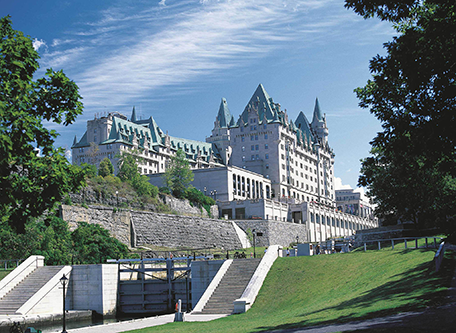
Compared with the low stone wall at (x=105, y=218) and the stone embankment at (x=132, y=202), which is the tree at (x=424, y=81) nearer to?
the low stone wall at (x=105, y=218)

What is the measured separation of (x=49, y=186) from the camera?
20391 millimetres

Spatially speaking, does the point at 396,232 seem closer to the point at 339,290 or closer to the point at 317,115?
the point at 339,290

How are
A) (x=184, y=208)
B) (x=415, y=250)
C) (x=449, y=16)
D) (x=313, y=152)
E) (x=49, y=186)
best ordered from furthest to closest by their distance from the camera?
(x=313, y=152), (x=184, y=208), (x=415, y=250), (x=49, y=186), (x=449, y=16)

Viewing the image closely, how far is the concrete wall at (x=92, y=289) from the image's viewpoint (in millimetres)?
45781

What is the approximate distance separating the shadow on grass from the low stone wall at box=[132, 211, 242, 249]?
159ft

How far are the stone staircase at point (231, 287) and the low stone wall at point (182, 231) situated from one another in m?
32.2

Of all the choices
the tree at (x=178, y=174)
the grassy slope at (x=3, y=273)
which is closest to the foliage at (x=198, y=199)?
the tree at (x=178, y=174)

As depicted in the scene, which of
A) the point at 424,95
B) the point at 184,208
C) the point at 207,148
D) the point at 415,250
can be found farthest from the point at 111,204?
the point at 207,148

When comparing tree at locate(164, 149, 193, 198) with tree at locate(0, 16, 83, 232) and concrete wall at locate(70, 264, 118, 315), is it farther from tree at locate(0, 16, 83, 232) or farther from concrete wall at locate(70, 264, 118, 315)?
tree at locate(0, 16, 83, 232)

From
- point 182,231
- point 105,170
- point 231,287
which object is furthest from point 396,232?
point 105,170

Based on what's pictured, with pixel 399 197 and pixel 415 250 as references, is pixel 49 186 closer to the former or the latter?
pixel 415 250

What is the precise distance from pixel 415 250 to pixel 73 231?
37.0m

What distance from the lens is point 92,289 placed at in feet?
151

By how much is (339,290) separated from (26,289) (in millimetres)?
26860
